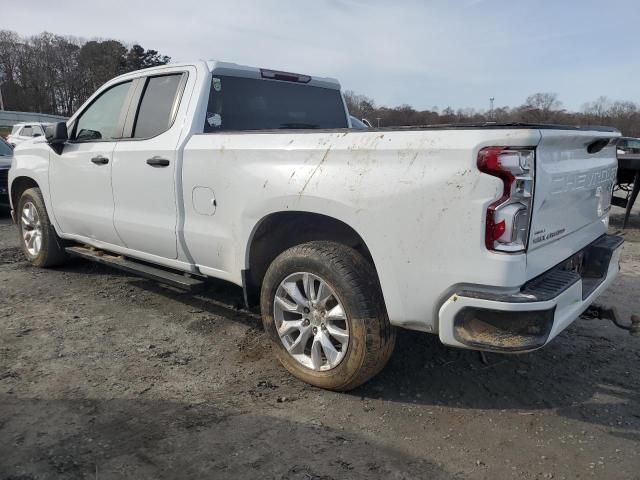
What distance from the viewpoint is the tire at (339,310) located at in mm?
2879

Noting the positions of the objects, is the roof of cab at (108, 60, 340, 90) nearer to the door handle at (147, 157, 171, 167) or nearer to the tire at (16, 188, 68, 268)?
the door handle at (147, 157, 171, 167)

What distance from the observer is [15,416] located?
289 centimetres

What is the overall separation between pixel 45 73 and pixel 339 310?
273 feet

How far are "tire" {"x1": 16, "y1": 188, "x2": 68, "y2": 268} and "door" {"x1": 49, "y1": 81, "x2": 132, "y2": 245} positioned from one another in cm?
40

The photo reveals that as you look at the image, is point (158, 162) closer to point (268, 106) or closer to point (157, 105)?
point (157, 105)

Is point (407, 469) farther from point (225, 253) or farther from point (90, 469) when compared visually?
point (225, 253)

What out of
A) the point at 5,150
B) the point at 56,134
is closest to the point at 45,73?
the point at 5,150

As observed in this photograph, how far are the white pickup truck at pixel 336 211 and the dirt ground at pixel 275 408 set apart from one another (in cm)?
37

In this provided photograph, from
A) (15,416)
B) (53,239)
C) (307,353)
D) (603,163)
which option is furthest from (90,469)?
(53,239)

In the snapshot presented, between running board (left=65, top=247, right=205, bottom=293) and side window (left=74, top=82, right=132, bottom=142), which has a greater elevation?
side window (left=74, top=82, right=132, bottom=142)

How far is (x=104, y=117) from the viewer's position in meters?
4.74

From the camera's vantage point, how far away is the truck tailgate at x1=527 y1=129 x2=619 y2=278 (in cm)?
251

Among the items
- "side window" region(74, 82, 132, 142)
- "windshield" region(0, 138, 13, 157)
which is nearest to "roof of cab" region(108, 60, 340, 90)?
"side window" region(74, 82, 132, 142)

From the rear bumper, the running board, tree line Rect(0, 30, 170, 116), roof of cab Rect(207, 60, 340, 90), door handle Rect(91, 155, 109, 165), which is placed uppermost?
tree line Rect(0, 30, 170, 116)
